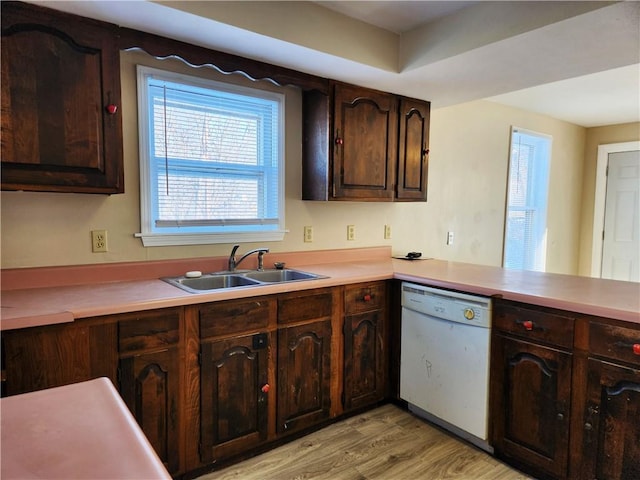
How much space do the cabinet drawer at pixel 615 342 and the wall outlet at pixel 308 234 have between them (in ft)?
5.62

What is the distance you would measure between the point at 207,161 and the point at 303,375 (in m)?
1.37

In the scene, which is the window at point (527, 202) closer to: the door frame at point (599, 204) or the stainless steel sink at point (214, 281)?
the door frame at point (599, 204)

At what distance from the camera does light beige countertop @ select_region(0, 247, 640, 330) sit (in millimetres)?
1559

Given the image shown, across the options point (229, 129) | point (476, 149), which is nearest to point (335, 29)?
point (229, 129)

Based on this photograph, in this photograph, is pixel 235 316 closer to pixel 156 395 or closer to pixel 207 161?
pixel 156 395

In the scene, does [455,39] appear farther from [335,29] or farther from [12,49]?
[12,49]

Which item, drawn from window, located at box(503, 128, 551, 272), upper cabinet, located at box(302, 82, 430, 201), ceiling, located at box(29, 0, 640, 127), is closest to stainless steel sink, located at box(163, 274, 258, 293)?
upper cabinet, located at box(302, 82, 430, 201)

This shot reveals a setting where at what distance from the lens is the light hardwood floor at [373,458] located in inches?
78.3

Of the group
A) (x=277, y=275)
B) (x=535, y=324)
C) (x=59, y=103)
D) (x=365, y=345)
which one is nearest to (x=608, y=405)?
(x=535, y=324)

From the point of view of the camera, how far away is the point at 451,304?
87.3 inches

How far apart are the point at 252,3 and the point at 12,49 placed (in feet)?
3.28

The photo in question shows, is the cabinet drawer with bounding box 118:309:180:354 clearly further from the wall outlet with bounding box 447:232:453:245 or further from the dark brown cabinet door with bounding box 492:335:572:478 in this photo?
the wall outlet with bounding box 447:232:453:245

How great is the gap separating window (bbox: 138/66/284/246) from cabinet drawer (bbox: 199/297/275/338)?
606mm

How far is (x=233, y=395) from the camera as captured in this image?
1.98 metres
